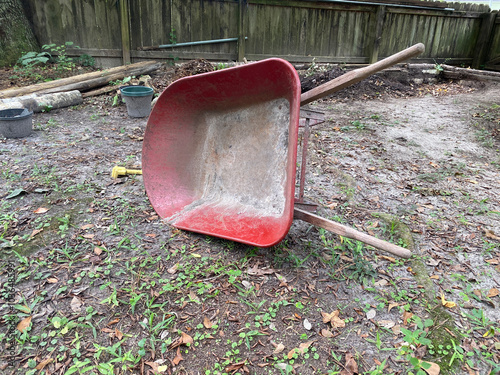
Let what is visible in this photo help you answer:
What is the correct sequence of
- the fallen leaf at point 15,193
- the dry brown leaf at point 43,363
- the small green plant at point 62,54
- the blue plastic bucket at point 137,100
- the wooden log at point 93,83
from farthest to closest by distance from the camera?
the small green plant at point 62,54, the wooden log at point 93,83, the blue plastic bucket at point 137,100, the fallen leaf at point 15,193, the dry brown leaf at point 43,363

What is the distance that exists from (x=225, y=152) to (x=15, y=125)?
2988 millimetres

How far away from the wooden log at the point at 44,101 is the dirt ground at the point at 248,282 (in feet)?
5.22

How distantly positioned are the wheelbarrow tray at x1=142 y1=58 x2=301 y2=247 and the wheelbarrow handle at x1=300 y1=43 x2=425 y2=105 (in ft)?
0.66

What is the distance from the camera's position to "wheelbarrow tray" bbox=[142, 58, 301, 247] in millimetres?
2334

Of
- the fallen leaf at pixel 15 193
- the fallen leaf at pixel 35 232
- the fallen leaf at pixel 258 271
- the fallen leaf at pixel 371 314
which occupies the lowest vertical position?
the fallen leaf at pixel 371 314

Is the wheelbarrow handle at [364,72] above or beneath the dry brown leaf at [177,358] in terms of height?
above

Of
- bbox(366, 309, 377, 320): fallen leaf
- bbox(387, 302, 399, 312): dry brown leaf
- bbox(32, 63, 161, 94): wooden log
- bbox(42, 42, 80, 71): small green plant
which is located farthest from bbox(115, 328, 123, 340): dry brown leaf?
bbox(42, 42, 80, 71): small green plant

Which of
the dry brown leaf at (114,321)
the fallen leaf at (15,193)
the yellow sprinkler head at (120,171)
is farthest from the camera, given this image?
the yellow sprinkler head at (120,171)

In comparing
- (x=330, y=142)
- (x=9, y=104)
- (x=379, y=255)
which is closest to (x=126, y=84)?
(x=9, y=104)

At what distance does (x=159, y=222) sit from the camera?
254 centimetres

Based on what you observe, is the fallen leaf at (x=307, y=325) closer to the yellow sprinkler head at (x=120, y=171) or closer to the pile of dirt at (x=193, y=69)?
the yellow sprinkler head at (x=120, y=171)

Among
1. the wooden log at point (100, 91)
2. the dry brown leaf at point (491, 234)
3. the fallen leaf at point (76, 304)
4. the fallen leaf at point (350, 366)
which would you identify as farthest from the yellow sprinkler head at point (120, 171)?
the wooden log at point (100, 91)

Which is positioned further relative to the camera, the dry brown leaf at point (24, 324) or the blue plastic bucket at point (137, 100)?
the blue plastic bucket at point (137, 100)

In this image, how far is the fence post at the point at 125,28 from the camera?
636 centimetres
